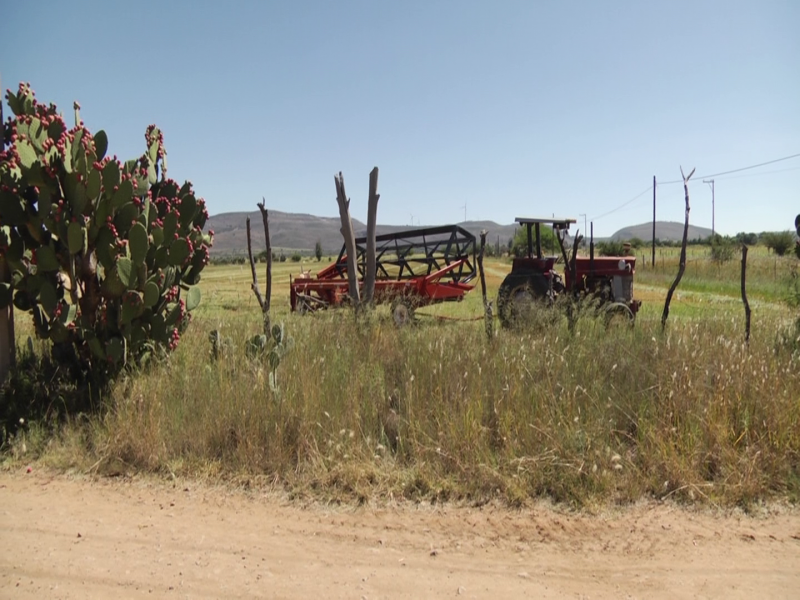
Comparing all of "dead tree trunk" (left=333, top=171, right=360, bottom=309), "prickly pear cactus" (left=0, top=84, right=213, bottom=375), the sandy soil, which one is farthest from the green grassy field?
"dead tree trunk" (left=333, top=171, right=360, bottom=309)

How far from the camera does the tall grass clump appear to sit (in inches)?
169

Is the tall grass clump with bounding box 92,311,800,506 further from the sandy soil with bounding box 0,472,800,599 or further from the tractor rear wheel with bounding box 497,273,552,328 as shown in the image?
the tractor rear wheel with bounding box 497,273,552,328

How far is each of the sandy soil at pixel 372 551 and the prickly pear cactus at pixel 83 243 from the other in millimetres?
1775

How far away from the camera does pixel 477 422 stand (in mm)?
4766

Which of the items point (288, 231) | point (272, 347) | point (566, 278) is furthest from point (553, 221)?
point (288, 231)

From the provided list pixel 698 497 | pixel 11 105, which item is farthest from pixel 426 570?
pixel 11 105

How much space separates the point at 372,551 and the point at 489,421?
66.5 inches

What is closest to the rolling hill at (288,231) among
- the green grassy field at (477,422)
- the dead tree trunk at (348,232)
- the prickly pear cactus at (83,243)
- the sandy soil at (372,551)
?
the dead tree trunk at (348,232)

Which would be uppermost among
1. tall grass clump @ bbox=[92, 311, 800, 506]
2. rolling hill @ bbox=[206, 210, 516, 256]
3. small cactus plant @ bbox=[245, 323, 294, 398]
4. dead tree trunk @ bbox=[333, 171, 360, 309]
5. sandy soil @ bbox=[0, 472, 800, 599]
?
rolling hill @ bbox=[206, 210, 516, 256]

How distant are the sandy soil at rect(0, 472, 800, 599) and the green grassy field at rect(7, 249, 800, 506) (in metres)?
0.29

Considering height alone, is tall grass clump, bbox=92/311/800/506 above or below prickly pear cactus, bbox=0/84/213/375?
below

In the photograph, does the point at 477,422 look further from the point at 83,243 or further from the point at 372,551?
the point at 83,243

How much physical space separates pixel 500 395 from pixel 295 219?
13448 centimetres

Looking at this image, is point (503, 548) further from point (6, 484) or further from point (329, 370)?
point (6, 484)
